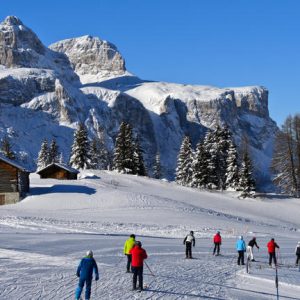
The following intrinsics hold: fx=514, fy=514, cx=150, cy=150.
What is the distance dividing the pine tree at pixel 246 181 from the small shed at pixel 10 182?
2560cm

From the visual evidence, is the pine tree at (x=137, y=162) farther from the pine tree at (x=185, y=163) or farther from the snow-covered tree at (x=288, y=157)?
the snow-covered tree at (x=288, y=157)

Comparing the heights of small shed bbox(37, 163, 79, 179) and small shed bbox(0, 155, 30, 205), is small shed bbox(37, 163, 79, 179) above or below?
above

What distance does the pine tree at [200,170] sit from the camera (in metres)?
67.2

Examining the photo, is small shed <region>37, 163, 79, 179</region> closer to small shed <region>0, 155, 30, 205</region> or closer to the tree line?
small shed <region>0, 155, 30, 205</region>

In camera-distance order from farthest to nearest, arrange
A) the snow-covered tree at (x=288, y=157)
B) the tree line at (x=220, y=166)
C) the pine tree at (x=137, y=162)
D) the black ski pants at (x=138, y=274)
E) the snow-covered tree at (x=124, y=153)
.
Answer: the pine tree at (x=137, y=162) → the snow-covered tree at (x=124, y=153) → the snow-covered tree at (x=288, y=157) → the tree line at (x=220, y=166) → the black ski pants at (x=138, y=274)

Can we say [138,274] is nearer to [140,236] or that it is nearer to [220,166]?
[140,236]

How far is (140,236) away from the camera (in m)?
33.6

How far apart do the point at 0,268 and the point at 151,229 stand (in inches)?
818

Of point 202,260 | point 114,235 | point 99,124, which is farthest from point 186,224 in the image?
point 99,124

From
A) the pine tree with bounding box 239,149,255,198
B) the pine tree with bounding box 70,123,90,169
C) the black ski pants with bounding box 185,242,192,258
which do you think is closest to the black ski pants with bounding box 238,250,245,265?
the black ski pants with bounding box 185,242,192,258

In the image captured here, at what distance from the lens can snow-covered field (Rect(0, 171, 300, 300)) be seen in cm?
1705

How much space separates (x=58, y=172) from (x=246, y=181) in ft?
76.1

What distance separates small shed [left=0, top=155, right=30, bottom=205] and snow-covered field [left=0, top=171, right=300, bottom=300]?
147cm

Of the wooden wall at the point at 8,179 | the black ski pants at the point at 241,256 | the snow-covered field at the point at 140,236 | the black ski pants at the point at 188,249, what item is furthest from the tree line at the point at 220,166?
the black ski pants at the point at 188,249
